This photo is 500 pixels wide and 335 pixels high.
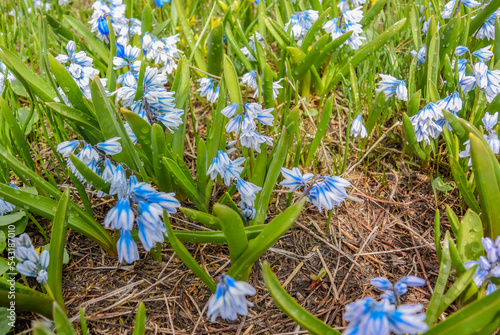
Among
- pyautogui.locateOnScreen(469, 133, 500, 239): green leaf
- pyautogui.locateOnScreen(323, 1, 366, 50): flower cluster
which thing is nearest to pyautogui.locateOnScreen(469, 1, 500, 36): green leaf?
pyautogui.locateOnScreen(323, 1, 366, 50): flower cluster

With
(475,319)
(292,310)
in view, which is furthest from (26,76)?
(475,319)

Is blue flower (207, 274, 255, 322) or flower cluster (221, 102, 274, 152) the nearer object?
blue flower (207, 274, 255, 322)

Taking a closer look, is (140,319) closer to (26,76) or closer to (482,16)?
(26,76)

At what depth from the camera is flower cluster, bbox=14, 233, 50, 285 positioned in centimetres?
148

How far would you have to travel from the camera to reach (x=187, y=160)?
2.57m

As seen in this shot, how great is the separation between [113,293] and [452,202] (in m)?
1.94

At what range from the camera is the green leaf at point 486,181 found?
158 centimetres

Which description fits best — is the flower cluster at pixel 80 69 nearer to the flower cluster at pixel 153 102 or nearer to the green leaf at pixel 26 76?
the green leaf at pixel 26 76

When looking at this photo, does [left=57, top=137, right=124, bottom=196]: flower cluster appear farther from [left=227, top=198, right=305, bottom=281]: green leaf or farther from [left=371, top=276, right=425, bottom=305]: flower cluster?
[left=371, top=276, right=425, bottom=305]: flower cluster

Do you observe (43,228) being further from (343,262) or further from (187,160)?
(343,262)

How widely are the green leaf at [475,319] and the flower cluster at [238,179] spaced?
0.90 m

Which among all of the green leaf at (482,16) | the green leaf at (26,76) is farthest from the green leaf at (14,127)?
the green leaf at (482,16)

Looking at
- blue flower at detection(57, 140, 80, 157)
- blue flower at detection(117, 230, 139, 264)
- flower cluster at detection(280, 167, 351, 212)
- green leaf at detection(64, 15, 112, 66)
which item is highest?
green leaf at detection(64, 15, 112, 66)

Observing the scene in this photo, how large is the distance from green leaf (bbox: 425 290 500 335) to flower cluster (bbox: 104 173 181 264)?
3.16 ft
